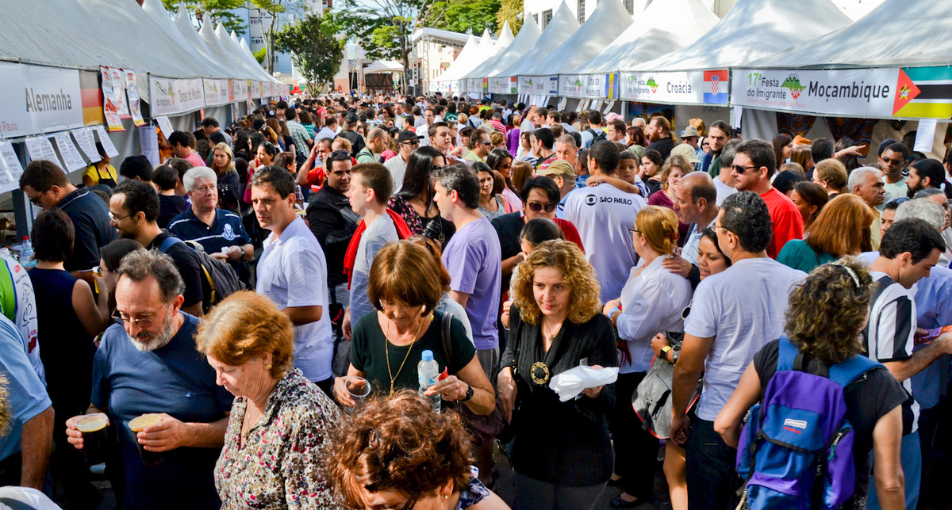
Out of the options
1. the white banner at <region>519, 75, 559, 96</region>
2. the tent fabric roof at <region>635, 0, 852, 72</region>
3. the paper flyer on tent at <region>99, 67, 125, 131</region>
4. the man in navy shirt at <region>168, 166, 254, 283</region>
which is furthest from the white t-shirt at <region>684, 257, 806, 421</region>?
the white banner at <region>519, 75, 559, 96</region>

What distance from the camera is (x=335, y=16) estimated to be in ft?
201

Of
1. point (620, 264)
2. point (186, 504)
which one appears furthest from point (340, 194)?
point (186, 504)

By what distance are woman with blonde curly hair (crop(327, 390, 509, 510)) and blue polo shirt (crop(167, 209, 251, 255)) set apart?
12.0 feet

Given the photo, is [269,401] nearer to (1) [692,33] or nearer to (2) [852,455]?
(2) [852,455]

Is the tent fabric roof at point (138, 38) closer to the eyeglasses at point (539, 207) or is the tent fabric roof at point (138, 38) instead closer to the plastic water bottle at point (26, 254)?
the plastic water bottle at point (26, 254)

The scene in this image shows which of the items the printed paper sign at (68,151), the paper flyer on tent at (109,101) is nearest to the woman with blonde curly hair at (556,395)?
the printed paper sign at (68,151)

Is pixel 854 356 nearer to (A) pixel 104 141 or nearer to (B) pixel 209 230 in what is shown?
(B) pixel 209 230

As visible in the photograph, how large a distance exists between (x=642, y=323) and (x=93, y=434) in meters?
2.50

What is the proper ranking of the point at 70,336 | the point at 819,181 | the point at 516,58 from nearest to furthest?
the point at 70,336
the point at 819,181
the point at 516,58

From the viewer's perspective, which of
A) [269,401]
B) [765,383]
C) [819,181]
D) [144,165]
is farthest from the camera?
[144,165]

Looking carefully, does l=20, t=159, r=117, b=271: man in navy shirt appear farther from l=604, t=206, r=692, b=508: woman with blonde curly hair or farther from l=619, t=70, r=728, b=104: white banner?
l=619, t=70, r=728, b=104: white banner

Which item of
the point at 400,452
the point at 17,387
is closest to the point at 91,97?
the point at 17,387

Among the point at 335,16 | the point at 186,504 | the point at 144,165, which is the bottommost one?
the point at 186,504

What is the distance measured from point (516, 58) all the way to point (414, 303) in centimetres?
2653
